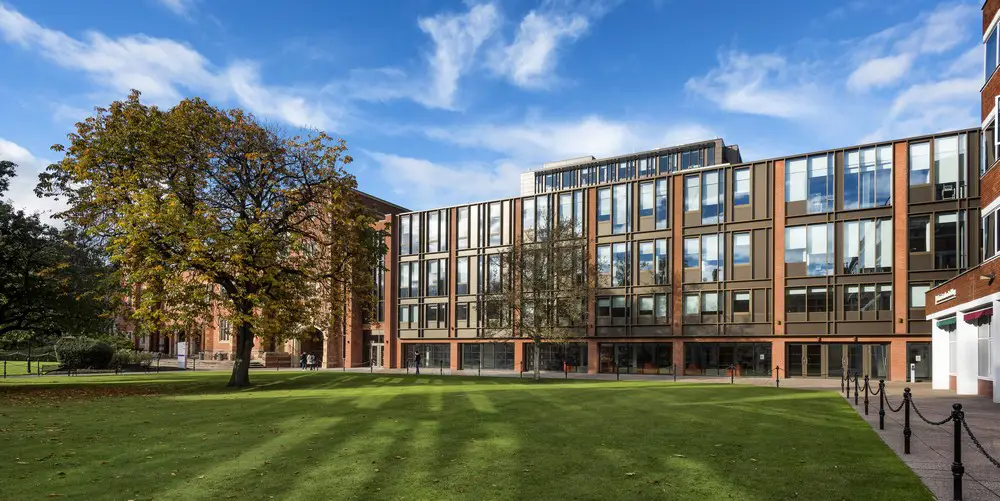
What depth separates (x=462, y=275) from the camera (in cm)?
6588

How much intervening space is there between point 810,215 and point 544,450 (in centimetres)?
4151

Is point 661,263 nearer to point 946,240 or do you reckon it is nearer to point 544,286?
Result: point 544,286

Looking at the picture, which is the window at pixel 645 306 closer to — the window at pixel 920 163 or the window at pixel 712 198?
the window at pixel 712 198

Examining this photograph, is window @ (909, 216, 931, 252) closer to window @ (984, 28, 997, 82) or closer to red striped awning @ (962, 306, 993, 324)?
red striped awning @ (962, 306, 993, 324)

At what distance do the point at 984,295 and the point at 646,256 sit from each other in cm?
3031

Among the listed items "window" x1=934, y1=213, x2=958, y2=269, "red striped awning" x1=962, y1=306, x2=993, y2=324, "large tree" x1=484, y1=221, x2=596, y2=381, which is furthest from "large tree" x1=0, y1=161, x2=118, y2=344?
"window" x1=934, y1=213, x2=958, y2=269

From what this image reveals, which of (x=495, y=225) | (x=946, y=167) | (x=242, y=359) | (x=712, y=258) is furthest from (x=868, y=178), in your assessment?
(x=242, y=359)

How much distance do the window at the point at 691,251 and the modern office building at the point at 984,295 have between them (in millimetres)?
19239

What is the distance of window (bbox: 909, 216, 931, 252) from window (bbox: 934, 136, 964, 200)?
1.68m

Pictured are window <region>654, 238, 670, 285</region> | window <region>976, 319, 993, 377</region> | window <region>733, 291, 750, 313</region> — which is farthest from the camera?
window <region>654, 238, 670, 285</region>

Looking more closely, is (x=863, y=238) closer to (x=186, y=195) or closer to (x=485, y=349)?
(x=485, y=349)

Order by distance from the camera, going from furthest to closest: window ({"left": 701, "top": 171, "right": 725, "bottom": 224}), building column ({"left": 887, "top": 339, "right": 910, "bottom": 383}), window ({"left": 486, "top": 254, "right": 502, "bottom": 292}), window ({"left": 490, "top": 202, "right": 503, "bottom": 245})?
window ({"left": 490, "top": 202, "right": 503, "bottom": 245}), window ({"left": 486, "top": 254, "right": 502, "bottom": 292}), window ({"left": 701, "top": 171, "right": 725, "bottom": 224}), building column ({"left": 887, "top": 339, "right": 910, "bottom": 383})

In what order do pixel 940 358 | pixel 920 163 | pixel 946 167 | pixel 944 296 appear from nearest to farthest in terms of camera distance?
1. pixel 944 296
2. pixel 940 358
3. pixel 946 167
4. pixel 920 163

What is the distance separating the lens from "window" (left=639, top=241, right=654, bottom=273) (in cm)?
5491
